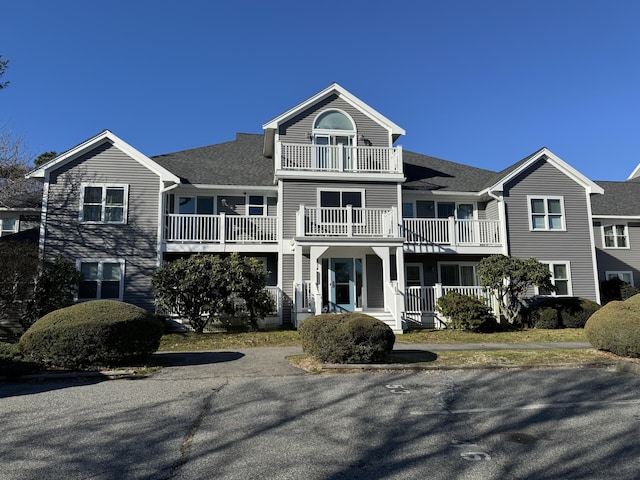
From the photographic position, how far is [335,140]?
1942cm

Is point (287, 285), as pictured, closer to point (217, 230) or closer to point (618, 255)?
point (217, 230)

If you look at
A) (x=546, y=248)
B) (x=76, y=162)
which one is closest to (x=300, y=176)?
(x=76, y=162)

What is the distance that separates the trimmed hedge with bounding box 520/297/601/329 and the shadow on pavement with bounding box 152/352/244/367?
39.5ft

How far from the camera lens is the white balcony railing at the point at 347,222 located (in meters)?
16.7

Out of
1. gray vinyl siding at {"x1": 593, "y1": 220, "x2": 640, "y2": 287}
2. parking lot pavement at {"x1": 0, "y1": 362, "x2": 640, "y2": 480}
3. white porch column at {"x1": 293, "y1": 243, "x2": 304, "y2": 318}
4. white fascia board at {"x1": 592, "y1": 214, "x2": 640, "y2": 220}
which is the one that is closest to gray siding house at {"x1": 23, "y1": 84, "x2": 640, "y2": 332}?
white porch column at {"x1": 293, "y1": 243, "x2": 304, "y2": 318}

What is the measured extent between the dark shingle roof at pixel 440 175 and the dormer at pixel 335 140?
185 centimetres

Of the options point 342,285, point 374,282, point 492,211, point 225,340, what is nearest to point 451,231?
point 492,211

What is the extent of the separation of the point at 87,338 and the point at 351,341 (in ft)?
16.4

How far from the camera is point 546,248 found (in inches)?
763

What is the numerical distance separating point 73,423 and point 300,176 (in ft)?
44.4

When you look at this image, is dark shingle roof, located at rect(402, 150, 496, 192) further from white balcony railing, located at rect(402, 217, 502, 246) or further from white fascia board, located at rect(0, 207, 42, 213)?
white fascia board, located at rect(0, 207, 42, 213)

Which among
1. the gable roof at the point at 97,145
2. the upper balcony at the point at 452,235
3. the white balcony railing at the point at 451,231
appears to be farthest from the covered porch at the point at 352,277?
the gable roof at the point at 97,145

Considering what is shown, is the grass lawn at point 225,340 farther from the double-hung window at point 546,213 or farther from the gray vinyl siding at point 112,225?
the double-hung window at point 546,213

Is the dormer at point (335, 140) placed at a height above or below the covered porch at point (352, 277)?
above
